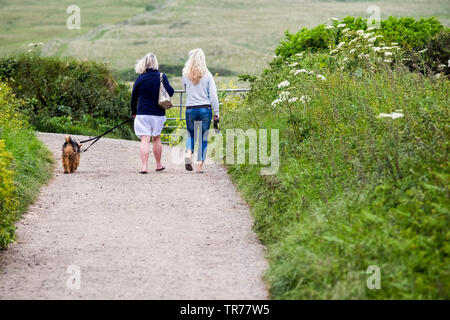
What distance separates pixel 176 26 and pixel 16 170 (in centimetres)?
9175

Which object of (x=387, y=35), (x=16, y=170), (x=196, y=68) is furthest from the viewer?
(x=387, y=35)

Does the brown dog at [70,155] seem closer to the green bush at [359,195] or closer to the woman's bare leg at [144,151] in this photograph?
the woman's bare leg at [144,151]

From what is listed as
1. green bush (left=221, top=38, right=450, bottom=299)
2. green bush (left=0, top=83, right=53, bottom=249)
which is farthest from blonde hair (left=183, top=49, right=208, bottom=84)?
green bush (left=0, top=83, right=53, bottom=249)

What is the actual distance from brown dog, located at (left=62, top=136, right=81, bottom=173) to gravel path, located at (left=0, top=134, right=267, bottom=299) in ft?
1.71

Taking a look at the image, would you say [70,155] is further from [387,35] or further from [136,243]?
[387,35]

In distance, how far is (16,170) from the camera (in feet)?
32.4

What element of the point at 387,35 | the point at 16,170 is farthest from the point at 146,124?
the point at 387,35

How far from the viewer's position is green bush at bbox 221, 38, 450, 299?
5.49 metres

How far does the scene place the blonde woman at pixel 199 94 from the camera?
1181 cm

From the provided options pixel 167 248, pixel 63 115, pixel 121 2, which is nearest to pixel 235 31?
pixel 121 2

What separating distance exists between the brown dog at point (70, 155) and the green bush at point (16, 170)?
1.29 feet

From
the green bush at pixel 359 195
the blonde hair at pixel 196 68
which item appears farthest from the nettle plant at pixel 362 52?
the blonde hair at pixel 196 68

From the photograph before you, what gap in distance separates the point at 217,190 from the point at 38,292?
4.96m

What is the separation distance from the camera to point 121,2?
138000 millimetres
